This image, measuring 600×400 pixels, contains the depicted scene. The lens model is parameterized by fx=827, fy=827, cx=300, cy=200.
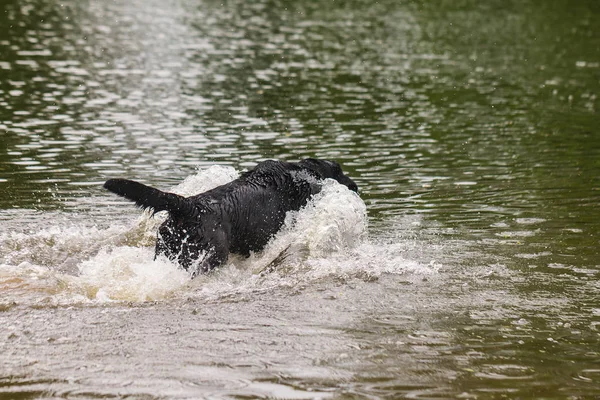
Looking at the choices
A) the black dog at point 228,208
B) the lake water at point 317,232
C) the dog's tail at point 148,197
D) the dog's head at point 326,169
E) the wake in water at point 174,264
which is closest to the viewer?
the lake water at point 317,232

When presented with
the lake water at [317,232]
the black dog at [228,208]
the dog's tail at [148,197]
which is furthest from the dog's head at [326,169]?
the dog's tail at [148,197]

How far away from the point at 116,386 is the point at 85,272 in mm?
3082

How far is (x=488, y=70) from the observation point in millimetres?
25672

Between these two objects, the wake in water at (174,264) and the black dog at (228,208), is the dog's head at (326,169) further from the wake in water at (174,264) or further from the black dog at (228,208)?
the wake in water at (174,264)

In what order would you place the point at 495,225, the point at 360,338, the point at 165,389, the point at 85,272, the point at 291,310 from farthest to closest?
the point at 495,225 < the point at 85,272 < the point at 291,310 < the point at 360,338 < the point at 165,389

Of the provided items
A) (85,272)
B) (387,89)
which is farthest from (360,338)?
(387,89)

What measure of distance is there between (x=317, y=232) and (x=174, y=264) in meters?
1.98

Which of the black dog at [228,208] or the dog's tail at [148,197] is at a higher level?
the dog's tail at [148,197]

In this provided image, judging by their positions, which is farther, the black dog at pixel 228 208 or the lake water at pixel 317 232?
the black dog at pixel 228 208

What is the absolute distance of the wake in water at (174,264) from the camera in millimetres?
8438

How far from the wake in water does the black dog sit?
0.13 m

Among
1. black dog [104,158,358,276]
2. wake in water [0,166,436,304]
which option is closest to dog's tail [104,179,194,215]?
black dog [104,158,358,276]

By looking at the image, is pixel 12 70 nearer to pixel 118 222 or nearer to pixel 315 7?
pixel 118 222

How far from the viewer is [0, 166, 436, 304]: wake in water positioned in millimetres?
8438
